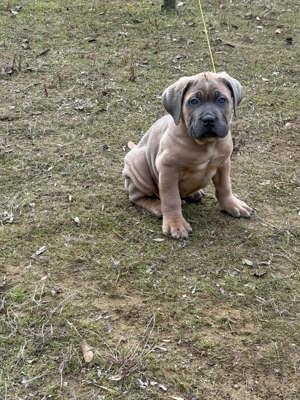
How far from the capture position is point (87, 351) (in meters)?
3.71

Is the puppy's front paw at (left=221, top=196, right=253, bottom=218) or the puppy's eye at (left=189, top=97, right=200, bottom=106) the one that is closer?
the puppy's eye at (left=189, top=97, right=200, bottom=106)

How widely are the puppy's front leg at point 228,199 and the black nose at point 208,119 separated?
647 mm

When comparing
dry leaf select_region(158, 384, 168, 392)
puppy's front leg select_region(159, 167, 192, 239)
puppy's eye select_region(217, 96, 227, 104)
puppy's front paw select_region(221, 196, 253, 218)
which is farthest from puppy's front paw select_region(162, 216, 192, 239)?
dry leaf select_region(158, 384, 168, 392)

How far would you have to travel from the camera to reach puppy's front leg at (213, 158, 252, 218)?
504 cm

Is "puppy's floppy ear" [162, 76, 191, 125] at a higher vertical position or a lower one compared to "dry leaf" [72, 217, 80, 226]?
higher

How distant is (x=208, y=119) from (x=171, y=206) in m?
0.76

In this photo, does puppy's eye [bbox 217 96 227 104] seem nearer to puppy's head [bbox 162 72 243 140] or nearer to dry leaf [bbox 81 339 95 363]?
puppy's head [bbox 162 72 243 140]

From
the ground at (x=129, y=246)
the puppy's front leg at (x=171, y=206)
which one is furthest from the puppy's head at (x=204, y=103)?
the ground at (x=129, y=246)

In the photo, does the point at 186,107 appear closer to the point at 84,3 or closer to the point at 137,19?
the point at 137,19

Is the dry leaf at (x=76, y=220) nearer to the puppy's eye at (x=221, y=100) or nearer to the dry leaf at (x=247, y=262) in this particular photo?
the dry leaf at (x=247, y=262)

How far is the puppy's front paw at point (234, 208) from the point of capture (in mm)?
5109

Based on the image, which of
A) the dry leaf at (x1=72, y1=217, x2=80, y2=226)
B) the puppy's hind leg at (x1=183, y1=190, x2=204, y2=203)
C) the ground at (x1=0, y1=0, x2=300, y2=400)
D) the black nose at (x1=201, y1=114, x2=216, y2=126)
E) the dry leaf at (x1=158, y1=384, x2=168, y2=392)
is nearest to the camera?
the dry leaf at (x1=158, y1=384, x2=168, y2=392)

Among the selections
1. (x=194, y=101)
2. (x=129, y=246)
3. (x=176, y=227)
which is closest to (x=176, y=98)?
(x=194, y=101)

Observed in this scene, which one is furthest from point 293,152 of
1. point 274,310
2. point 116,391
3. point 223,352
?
point 116,391
